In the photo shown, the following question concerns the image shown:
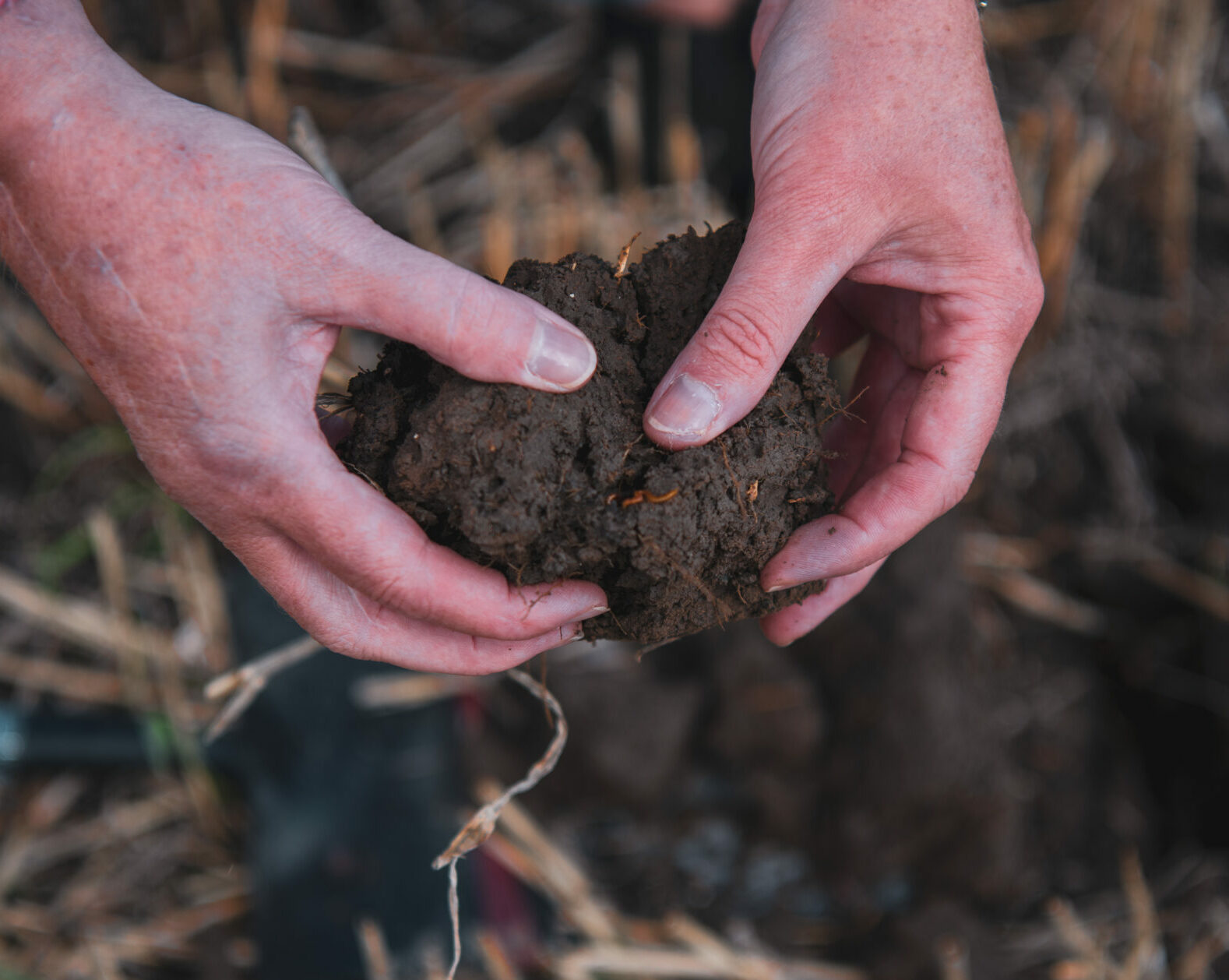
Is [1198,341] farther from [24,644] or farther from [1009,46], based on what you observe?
[24,644]

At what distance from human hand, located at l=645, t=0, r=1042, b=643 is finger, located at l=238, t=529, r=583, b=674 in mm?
464

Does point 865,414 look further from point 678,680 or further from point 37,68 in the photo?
point 37,68

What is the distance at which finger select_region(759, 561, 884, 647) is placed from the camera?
1.51 meters

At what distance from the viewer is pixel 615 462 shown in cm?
123

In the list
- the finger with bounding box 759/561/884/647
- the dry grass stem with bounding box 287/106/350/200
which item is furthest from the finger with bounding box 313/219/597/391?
the finger with bounding box 759/561/884/647

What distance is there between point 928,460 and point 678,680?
4.21 ft

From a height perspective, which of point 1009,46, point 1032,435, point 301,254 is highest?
point 301,254

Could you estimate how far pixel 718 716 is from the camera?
7.93ft

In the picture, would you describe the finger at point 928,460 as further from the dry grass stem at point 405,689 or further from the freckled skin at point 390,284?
the dry grass stem at point 405,689

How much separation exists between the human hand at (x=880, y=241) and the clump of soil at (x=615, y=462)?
0.06 m

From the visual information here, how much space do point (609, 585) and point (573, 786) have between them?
1280 mm

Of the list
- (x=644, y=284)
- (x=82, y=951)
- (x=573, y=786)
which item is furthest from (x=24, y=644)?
(x=644, y=284)

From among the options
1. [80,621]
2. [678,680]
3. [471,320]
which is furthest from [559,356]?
[80,621]

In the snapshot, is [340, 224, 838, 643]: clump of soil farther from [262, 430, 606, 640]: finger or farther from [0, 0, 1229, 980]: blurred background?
[0, 0, 1229, 980]: blurred background
